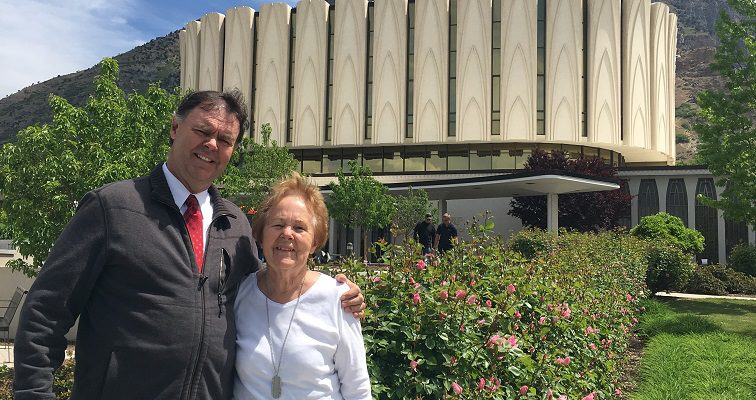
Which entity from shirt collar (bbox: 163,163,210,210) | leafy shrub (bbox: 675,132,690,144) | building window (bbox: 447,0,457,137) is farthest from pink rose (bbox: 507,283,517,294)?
leafy shrub (bbox: 675,132,690,144)

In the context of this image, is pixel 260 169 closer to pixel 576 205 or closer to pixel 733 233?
pixel 576 205

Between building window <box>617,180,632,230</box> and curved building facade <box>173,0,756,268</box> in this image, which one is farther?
curved building facade <box>173,0,756,268</box>

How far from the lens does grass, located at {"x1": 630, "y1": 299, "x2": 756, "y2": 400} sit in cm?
707

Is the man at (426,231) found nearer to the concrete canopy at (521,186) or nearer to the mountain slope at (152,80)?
the concrete canopy at (521,186)

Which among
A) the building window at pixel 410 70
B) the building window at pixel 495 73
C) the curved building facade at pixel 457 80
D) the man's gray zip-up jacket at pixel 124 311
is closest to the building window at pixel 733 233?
the curved building facade at pixel 457 80

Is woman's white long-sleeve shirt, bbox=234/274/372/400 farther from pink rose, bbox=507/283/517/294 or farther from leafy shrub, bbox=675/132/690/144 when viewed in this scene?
leafy shrub, bbox=675/132/690/144

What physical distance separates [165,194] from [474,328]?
2.13 meters

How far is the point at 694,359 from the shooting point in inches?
344

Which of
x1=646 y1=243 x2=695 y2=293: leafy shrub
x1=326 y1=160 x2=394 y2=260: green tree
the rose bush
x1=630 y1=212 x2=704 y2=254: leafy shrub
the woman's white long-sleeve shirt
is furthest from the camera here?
x1=326 y1=160 x2=394 y2=260: green tree

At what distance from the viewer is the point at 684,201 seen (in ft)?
136

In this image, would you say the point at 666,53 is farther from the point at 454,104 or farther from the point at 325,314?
the point at 325,314

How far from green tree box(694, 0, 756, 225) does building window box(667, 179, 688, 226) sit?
26.0 meters

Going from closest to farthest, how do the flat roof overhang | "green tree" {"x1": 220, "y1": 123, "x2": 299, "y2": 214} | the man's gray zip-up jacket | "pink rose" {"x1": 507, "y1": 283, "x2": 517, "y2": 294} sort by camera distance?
the man's gray zip-up jacket < "pink rose" {"x1": 507, "y1": 283, "x2": 517, "y2": 294} < the flat roof overhang < "green tree" {"x1": 220, "y1": 123, "x2": 299, "y2": 214}

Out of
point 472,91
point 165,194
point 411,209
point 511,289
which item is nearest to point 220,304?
point 165,194
